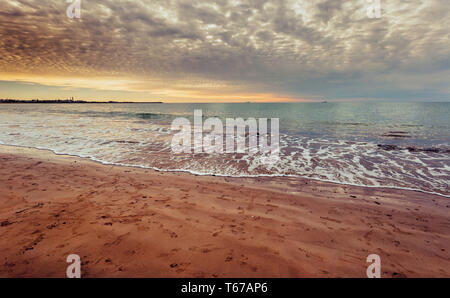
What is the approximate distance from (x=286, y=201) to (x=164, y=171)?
570cm

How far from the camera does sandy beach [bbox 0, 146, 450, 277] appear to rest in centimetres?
353

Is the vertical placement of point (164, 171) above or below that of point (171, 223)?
above

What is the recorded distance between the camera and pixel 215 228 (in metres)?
4.75

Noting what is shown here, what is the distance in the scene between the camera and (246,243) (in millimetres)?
4164

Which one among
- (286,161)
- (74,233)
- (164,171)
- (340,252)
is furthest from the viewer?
(286,161)

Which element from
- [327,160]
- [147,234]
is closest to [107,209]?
[147,234]

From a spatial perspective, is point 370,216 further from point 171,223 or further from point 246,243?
point 171,223

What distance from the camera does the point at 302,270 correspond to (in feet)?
11.4

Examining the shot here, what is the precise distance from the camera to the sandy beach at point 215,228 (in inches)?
139

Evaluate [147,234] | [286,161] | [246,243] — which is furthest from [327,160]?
[147,234]

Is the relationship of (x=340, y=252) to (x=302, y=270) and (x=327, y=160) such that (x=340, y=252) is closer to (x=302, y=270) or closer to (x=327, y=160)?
(x=302, y=270)
